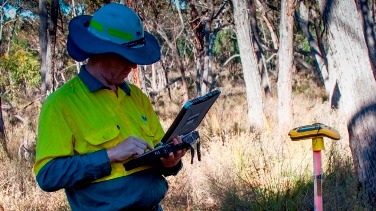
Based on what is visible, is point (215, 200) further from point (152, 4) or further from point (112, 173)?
point (152, 4)

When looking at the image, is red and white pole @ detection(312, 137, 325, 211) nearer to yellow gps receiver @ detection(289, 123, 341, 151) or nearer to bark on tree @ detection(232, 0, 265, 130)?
yellow gps receiver @ detection(289, 123, 341, 151)

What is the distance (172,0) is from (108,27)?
51.9 ft

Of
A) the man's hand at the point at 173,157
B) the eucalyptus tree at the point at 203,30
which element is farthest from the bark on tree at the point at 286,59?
the man's hand at the point at 173,157

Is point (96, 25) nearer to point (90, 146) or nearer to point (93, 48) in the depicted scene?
point (93, 48)

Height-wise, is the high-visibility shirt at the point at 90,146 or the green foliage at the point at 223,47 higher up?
the green foliage at the point at 223,47

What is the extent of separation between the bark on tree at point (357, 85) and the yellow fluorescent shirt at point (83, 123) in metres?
2.68

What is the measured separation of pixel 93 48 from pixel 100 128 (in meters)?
0.28

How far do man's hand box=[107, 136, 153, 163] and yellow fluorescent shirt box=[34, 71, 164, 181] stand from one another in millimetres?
61

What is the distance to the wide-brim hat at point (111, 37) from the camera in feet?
6.48

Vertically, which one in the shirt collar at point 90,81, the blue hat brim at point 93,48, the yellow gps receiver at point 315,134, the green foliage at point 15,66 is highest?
the green foliage at point 15,66

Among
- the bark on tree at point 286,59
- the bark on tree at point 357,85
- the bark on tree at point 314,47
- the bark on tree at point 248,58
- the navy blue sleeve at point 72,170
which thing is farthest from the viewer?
the bark on tree at point 314,47

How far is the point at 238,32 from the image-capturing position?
A: 9234mm

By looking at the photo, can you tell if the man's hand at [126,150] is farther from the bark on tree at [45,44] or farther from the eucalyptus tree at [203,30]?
the eucalyptus tree at [203,30]

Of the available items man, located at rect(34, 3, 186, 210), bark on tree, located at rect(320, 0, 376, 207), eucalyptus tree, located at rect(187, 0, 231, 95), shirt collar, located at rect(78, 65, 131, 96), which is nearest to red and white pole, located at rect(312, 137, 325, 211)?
man, located at rect(34, 3, 186, 210)
